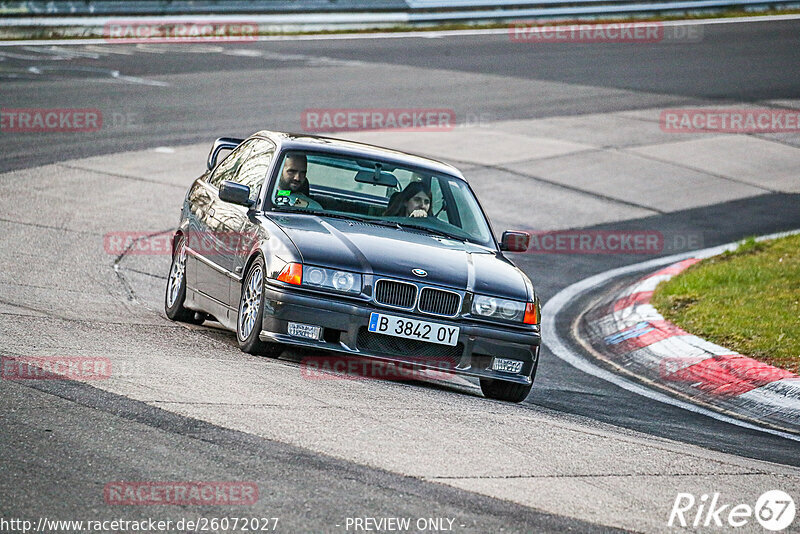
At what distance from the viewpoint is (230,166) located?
9.94 meters

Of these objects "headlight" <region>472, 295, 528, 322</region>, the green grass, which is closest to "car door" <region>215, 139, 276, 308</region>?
"headlight" <region>472, 295, 528, 322</region>

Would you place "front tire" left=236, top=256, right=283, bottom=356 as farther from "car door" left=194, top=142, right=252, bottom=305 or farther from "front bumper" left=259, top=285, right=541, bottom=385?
"car door" left=194, top=142, right=252, bottom=305

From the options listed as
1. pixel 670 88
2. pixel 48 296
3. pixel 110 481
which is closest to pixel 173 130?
pixel 48 296

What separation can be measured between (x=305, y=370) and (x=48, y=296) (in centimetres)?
309

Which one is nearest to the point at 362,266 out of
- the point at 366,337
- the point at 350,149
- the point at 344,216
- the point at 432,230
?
the point at 366,337

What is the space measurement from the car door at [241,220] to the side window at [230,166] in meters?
0.10

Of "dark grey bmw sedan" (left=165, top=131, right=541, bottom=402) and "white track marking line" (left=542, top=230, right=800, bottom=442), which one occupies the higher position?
"dark grey bmw sedan" (left=165, top=131, right=541, bottom=402)

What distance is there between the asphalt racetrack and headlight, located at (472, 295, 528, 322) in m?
0.61

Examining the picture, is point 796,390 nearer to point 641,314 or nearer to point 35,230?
point 641,314

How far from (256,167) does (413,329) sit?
2254 mm

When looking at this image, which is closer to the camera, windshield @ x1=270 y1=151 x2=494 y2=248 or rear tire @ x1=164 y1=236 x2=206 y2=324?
windshield @ x1=270 y1=151 x2=494 y2=248

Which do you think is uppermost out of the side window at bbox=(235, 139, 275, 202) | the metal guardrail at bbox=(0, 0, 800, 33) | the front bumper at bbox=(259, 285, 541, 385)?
the metal guardrail at bbox=(0, 0, 800, 33)

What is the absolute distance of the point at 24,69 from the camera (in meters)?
24.0

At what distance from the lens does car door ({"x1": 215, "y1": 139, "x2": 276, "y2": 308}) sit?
8.55m
